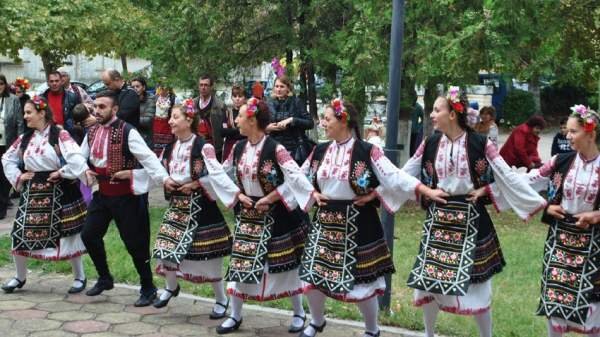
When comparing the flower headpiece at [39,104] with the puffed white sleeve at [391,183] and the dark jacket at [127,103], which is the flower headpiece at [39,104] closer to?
the dark jacket at [127,103]

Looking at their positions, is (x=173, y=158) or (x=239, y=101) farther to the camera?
(x=239, y=101)

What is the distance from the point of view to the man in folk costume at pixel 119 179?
650cm

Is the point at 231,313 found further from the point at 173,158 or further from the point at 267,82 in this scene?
the point at 267,82

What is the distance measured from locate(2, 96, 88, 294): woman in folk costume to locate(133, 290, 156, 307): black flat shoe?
0.67 metres

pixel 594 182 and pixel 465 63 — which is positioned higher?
pixel 465 63

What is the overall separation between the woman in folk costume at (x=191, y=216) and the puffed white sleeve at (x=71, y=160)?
70 centimetres

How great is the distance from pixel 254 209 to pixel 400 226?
4.78 m

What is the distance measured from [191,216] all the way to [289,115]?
100 inches

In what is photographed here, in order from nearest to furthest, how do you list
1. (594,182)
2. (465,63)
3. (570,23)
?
1. (594,182)
2. (465,63)
3. (570,23)

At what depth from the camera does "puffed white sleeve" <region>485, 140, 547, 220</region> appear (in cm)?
521

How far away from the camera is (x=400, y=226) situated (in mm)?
10469

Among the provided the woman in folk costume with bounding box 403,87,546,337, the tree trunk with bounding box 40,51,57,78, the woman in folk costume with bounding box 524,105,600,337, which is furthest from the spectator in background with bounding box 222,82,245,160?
the tree trunk with bounding box 40,51,57,78

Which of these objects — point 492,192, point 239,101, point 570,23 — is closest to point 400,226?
point 239,101

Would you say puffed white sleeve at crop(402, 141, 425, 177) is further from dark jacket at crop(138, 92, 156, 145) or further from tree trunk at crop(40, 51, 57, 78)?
tree trunk at crop(40, 51, 57, 78)
